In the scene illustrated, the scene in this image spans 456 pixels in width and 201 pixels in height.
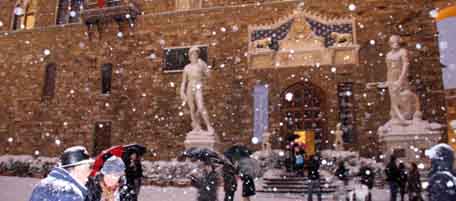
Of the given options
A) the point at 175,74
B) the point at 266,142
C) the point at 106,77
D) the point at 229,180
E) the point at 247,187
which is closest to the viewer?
the point at 229,180

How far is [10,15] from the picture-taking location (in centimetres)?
1900

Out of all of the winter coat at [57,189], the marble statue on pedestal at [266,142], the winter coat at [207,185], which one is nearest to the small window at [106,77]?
the marble statue on pedestal at [266,142]

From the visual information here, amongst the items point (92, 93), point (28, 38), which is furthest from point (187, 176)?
point (28, 38)

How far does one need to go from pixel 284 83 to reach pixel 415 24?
462 cm

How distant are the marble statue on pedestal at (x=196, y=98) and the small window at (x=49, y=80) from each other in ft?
23.3

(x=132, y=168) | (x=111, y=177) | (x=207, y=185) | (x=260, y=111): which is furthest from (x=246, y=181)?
(x=260, y=111)

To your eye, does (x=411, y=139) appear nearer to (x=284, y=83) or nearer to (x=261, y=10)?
(x=284, y=83)

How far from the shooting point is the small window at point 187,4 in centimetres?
1614

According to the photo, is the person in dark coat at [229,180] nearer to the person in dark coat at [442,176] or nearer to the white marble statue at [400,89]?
the person in dark coat at [442,176]

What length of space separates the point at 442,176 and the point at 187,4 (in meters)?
14.1

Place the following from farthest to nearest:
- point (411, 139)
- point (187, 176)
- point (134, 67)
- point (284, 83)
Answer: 1. point (134, 67)
2. point (284, 83)
3. point (187, 176)
4. point (411, 139)

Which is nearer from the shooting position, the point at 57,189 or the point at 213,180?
the point at 57,189

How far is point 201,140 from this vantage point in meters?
13.3

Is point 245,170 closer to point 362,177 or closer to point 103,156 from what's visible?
point 362,177
